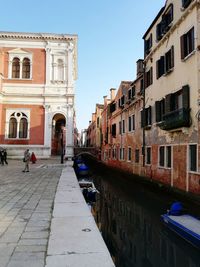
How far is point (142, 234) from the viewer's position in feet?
25.2

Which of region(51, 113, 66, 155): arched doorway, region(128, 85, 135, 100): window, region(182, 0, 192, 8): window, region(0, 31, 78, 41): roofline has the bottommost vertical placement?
region(51, 113, 66, 155): arched doorway

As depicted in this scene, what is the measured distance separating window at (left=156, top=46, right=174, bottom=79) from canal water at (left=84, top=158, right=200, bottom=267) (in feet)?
19.5

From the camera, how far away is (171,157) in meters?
12.8

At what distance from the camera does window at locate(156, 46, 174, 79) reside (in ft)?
42.4

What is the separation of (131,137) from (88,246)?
687 inches

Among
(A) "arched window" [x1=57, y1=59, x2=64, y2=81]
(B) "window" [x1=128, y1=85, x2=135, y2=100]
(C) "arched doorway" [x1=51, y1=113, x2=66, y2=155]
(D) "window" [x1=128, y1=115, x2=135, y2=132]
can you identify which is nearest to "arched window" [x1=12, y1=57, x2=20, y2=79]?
(A) "arched window" [x1=57, y1=59, x2=64, y2=81]

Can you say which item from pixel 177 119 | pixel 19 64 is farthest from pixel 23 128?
pixel 177 119

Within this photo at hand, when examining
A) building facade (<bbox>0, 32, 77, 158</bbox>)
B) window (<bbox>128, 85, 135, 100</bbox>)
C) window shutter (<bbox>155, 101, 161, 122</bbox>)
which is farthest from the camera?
building facade (<bbox>0, 32, 77, 158</bbox>)

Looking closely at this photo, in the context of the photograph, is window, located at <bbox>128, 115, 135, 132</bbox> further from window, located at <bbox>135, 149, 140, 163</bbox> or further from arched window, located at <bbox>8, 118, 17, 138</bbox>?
arched window, located at <bbox>8, 118, 17, 138</bbox>

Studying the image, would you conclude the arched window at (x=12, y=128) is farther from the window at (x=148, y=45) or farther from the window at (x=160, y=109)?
the window at (x=160, y=109)

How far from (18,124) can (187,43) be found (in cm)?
1617

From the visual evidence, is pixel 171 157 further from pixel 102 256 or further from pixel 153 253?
pixel 102 256

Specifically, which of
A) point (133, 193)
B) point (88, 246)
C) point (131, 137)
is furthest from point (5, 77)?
point (88, 246)

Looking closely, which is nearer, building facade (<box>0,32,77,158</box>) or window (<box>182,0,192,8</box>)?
window (<box>182,0,192,8</box>)
